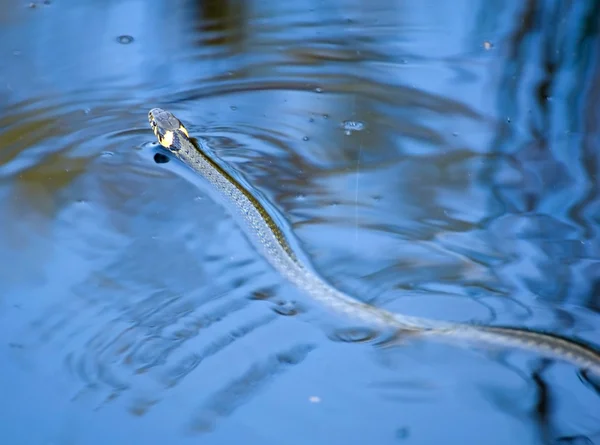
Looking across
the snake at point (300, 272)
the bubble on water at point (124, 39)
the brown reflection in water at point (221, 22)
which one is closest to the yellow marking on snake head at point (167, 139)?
the snake at point (300, 272)

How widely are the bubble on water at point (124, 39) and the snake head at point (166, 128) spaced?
1028mm

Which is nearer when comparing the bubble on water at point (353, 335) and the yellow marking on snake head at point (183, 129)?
the bubble on water at point (353, 335)

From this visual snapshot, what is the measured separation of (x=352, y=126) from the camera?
4395 mm

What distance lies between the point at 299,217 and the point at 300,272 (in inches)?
16.7

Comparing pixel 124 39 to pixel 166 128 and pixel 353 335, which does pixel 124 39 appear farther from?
pixel 353 335

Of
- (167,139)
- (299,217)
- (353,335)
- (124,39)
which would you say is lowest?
(353,335)

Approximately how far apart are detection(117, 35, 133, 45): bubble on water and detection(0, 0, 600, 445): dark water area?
0.02 meters

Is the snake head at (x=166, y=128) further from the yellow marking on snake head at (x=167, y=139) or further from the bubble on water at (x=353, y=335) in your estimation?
the bubble on water at (x=353, y=335)

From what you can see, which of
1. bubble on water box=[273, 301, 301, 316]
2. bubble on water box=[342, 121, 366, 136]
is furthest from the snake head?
bubble on water box=[273, 301, 301, 316]

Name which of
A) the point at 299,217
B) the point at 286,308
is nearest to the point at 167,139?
the point at 299,217

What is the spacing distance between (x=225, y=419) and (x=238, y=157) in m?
1.87

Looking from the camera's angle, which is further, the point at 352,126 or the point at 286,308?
the point at 352,126

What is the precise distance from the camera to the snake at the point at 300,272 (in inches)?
119

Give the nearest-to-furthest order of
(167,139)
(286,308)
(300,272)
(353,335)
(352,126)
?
(353,335)
(286,308)
(300,272)
(167,139)
(352,126)
